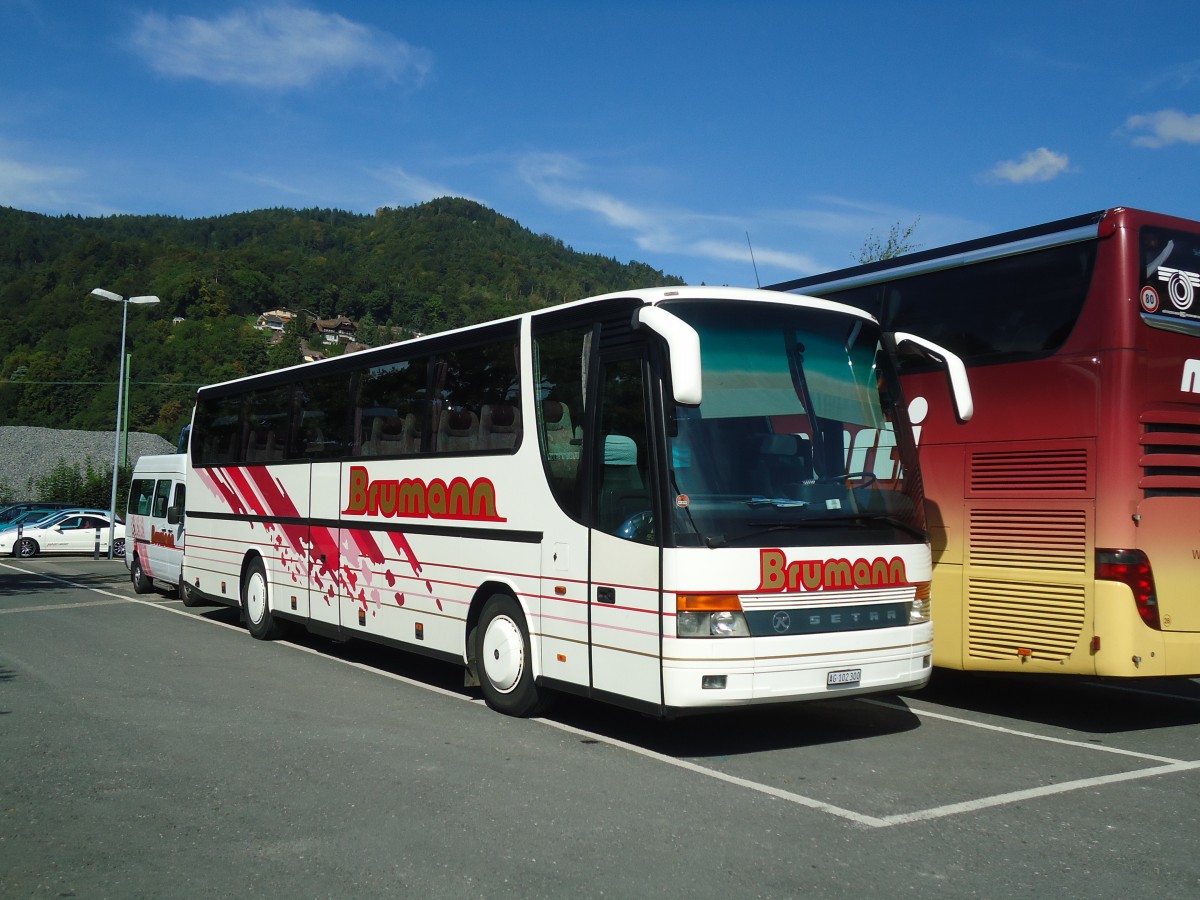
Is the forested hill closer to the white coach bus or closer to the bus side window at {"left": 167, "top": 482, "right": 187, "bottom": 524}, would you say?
the bus side window at {"left": 167, "top": 482, "right": 187, "bottom": 524}

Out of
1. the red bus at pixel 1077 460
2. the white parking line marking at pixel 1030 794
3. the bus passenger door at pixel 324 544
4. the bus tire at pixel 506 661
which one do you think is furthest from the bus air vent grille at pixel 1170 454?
the bus passenger door at pixel 324 544

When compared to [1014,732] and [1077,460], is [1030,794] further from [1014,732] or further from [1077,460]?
[1077,460]

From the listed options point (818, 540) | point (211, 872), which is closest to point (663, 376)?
point (818, 540)

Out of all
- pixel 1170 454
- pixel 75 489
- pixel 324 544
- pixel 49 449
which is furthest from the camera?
pixel 49 449

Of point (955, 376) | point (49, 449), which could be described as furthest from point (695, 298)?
point (49, 449)

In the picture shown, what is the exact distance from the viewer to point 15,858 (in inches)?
205

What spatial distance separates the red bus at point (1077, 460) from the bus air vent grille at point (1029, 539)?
12 mm

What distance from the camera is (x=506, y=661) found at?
30.0 ft

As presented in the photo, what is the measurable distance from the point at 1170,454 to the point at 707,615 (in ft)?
12.6

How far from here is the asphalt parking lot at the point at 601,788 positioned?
16.6ft

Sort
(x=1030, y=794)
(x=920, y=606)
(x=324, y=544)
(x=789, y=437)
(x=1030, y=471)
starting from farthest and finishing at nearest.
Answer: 1. (x=324, y=544)
2. (x=1030, y=471)
3. (x=920, y=606)
4. (x=789, y=437)
5. (x=1030, y=794)

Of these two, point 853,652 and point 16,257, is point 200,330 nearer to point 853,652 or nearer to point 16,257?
point 16,257

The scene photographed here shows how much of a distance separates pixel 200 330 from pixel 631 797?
68.7 m

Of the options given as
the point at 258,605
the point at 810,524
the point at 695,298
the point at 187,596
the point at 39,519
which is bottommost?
the point at 187,596
